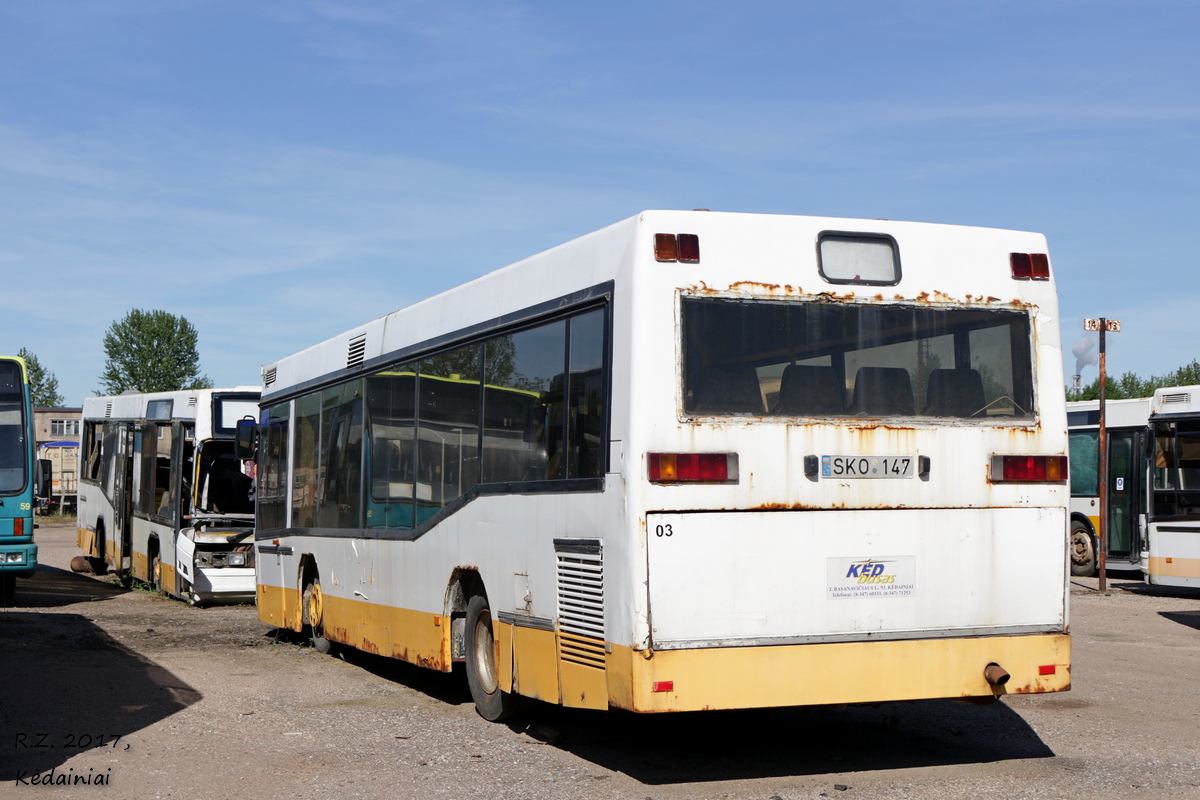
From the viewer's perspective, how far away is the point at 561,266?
8305 millimetres

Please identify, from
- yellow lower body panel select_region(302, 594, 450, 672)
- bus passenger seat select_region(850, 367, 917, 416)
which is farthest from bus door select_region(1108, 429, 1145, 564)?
bus passenger seat select_region(850, 367, 917, 416)

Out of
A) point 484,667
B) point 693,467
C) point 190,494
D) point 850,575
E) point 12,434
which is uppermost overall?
point 12,434

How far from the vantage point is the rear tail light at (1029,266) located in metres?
8.08

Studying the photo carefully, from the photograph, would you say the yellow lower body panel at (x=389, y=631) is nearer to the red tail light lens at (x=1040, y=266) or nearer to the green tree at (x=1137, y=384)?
the red tail light lens at (x=1040, y=266)

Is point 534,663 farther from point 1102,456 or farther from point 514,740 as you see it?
point 1102,456

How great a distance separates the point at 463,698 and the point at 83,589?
45.5 ft

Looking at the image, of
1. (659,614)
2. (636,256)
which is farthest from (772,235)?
(659,614)

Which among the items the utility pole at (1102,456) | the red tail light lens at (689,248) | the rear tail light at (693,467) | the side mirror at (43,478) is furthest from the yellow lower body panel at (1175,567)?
the side mirror at (43,478)

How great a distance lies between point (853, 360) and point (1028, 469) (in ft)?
4.08

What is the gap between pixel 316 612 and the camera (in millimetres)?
13461

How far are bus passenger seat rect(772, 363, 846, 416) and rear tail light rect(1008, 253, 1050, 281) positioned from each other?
4.69ft

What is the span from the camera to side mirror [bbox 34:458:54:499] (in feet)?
59.4

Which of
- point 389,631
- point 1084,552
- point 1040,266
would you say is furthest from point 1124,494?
point 1040,266

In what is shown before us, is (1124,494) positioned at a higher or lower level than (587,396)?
lower
